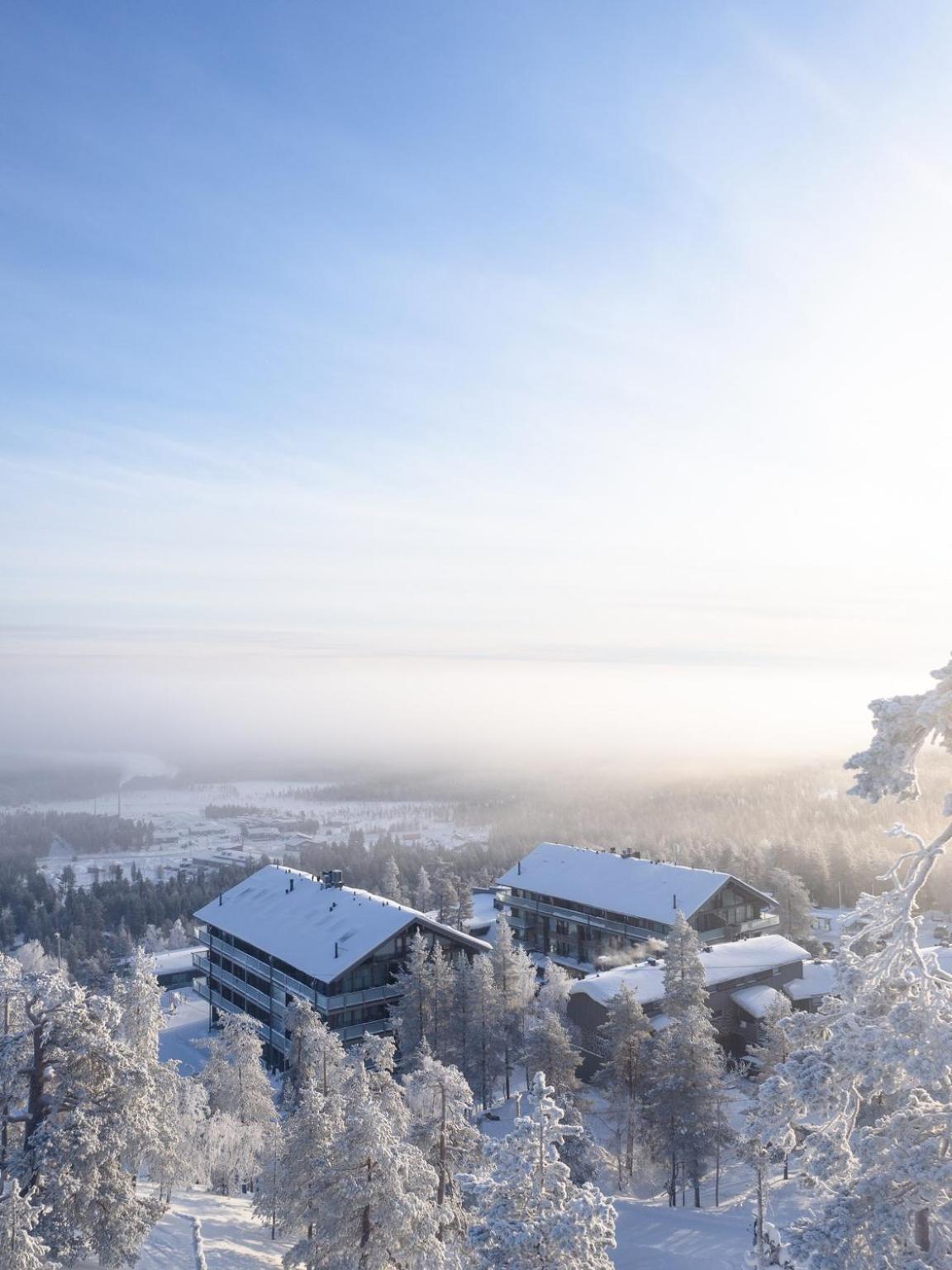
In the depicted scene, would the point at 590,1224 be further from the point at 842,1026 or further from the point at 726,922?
the point at 726,922

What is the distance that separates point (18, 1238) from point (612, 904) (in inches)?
2076

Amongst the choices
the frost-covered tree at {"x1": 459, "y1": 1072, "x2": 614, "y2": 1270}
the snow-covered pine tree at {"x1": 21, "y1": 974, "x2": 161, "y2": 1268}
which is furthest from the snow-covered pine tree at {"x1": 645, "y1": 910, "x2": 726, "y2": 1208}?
the snow-covered pine tree at {"x1": 21, "y1": 974, "x2": 161, "y2": 1268}

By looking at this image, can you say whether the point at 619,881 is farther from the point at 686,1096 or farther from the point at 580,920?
the point at 686,1096

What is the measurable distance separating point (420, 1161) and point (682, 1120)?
14357 millimetres

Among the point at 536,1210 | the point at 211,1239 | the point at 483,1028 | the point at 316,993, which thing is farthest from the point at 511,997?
the point at 536,1210

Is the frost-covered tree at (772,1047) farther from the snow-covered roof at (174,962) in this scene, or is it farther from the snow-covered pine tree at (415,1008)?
the snow-covered roof at (174,962)

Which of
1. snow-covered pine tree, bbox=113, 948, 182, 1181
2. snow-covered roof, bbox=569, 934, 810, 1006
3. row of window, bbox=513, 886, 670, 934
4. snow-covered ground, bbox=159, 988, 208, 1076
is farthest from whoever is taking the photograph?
row of window, bbox=513, 886, 670, 934

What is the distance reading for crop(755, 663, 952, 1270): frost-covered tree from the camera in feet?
30.7

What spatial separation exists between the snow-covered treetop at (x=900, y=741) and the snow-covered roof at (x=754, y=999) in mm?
46729

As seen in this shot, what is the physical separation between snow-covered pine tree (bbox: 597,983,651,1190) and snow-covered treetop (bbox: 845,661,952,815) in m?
32.2

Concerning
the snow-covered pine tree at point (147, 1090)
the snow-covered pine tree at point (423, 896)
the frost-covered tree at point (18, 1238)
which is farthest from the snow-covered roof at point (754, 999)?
the snow-covered pine tree at point (423, 896)

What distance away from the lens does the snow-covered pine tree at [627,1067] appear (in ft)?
124

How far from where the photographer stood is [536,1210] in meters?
14.3

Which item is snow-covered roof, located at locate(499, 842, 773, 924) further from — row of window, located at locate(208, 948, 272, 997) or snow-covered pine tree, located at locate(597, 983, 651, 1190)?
row of window, located at locate(208, 948, 272, 997)
